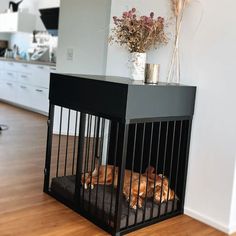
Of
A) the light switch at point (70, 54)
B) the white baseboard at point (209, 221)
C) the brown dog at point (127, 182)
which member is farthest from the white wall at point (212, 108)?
the light switch at point (70, 54)

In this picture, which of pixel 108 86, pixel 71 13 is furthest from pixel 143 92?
pixel 71 13

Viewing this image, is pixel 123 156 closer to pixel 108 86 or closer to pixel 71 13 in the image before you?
pixel 108 86

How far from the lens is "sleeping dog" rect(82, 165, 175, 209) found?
238cm

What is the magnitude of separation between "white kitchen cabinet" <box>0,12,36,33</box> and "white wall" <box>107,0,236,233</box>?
541 cm

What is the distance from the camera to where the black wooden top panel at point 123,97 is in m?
2.12

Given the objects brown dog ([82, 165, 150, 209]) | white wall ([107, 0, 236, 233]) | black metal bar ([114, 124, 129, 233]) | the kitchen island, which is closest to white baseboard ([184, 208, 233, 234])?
white wall ([107, 0, 236, 233])

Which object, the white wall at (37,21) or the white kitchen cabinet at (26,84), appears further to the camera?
the white wall at (37,21)

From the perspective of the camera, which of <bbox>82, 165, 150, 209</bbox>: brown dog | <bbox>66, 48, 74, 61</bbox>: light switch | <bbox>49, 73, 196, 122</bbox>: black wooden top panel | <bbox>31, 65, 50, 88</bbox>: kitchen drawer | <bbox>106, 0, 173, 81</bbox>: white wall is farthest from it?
<bbox>31, 65, 50, 88</bbox>: kitchen drawer

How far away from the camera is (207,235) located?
232cm

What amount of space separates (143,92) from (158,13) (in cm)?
87

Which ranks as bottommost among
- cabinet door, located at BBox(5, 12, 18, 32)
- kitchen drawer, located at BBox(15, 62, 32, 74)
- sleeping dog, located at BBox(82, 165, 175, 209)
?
sleeping dog, located at BBox(82, 165, 175, 209)

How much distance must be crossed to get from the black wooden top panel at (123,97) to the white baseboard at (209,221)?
2.29 feet

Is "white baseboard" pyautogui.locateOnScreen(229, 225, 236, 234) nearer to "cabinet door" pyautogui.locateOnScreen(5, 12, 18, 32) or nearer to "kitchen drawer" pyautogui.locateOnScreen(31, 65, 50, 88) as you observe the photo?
"kitchen drawer" pyautogui.locateOnScreen(31, 65, 50, 88)

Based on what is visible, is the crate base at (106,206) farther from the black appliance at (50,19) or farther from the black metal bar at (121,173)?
the black appliance at (50,19)
